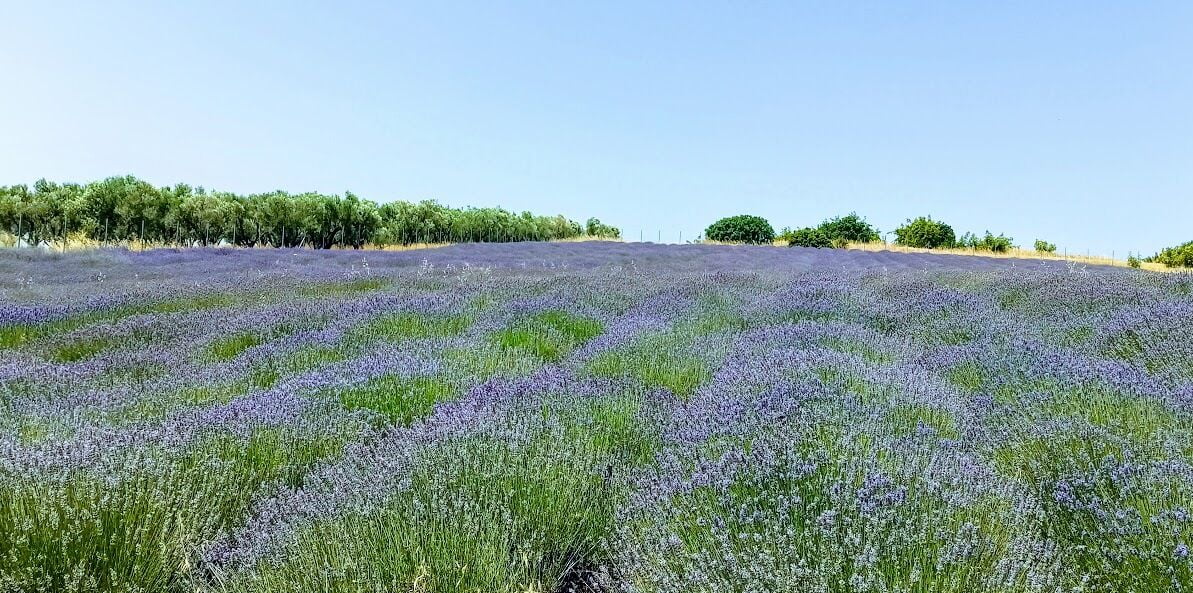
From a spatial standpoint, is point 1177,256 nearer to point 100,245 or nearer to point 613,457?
point 613,457

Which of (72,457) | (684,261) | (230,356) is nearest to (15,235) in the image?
(684,261)

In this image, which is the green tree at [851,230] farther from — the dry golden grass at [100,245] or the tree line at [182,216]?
the tree line at [182,216]

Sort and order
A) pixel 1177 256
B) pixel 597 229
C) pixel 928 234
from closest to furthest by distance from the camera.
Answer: pixel 1177 256, pixel 928 234, pixel 597 229

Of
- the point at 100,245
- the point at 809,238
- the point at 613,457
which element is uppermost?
the point at 809,238

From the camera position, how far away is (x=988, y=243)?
27.1 metres

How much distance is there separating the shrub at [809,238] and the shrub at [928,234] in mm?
3612

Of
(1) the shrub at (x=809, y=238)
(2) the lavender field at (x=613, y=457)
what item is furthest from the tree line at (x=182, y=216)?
(2) the lavender field at (x=613, y=457)

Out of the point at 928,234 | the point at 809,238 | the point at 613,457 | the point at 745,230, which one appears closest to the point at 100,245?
the point at 613,457

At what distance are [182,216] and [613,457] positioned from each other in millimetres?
32480

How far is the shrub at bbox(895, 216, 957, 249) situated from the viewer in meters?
29.2

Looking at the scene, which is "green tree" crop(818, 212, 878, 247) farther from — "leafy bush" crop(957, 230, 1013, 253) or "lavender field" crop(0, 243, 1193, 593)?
"lavender field" crop(0, 243, 1193, 593)

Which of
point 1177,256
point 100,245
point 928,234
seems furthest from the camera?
point 928,234

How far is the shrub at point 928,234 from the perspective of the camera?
2922 centimetres

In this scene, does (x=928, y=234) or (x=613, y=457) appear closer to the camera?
(x=613, y=457)
